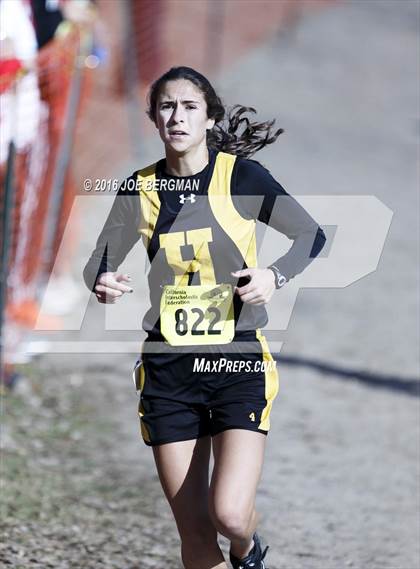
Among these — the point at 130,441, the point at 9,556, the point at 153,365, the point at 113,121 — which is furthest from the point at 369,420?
the point at 113,121

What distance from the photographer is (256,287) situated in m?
3.83

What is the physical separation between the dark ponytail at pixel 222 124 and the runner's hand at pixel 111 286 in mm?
615

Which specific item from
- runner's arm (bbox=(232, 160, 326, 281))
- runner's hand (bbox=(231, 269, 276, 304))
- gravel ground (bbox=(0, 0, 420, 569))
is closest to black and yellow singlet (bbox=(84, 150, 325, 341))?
runner's arm (bbox=(232, 160, 326, 281))

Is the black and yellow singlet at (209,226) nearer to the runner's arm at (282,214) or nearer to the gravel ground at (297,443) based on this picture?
the runner's arm at (282,214)

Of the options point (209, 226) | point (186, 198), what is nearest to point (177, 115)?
point (186, 198)

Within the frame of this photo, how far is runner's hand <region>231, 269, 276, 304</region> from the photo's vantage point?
3830 millimetres

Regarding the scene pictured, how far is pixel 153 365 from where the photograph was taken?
4.08 meters

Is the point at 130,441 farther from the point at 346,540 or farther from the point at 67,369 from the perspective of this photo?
the point at 346,540

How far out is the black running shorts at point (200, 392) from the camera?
404cm

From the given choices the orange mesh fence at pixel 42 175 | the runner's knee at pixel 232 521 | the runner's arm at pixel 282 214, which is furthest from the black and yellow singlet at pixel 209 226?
the orange mesh fence at pixel 42 175

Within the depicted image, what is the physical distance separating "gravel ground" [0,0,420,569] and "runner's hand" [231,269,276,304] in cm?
183

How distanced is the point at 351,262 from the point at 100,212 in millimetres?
2825

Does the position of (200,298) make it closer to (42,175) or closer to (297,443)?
(297,443)

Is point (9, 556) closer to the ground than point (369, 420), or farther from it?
farther from it
